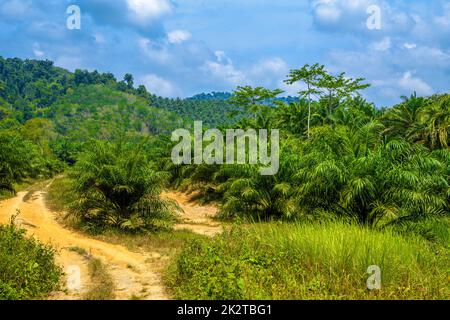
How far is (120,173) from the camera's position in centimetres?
1411

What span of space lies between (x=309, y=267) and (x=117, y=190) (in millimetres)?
8668

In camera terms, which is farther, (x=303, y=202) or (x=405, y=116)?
(x=405, y=116)

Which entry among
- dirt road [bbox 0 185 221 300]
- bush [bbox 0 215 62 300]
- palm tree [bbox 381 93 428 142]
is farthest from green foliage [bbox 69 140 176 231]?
palm tree [bbox 381 93 428 142]

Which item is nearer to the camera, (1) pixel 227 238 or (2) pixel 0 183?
(1) pixel 227 238

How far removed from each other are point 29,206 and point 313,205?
14138 millimetres

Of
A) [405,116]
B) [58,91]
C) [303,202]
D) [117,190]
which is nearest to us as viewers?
[303,202]

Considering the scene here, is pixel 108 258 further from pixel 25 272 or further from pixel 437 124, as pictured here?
pixel 437 124

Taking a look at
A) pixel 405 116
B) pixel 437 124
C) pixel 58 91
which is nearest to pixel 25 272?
pixel 437 124

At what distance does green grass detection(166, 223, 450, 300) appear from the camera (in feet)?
20.1

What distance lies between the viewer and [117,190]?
14.2 m

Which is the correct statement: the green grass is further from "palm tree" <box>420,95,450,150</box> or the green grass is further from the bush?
"palm tree" <box>420,95,450,150</box>

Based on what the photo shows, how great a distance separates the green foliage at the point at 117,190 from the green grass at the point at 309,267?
6184 millimetres
